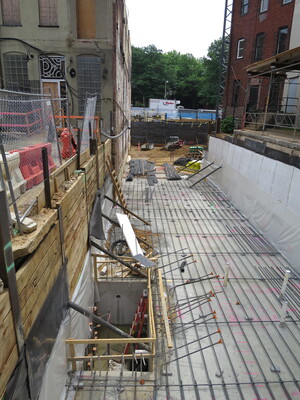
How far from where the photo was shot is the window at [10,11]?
44.2 feet

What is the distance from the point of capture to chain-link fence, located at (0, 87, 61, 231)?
4504 mm

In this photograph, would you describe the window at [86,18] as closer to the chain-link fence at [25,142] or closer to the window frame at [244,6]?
the chain-link fence at [25,142]

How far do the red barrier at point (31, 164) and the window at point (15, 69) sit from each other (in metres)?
9.80

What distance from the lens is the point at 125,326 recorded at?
29.8 feet

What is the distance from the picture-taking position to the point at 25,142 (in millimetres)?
5547

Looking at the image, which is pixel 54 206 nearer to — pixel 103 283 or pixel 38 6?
pixel 103 283

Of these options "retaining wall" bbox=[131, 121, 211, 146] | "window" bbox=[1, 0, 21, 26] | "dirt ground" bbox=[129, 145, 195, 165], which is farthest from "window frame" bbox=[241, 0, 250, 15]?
"window" bbox=[1, 0, 21, 26]

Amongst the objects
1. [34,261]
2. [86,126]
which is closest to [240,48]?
[86,126]

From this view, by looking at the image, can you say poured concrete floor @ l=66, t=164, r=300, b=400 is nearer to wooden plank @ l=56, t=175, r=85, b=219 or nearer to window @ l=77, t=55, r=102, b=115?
wooden plank @ l=56, t=175, r=85, b=219

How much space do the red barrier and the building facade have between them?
815cm

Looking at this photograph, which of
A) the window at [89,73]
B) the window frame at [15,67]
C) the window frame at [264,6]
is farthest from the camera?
the window frame at [264,6]

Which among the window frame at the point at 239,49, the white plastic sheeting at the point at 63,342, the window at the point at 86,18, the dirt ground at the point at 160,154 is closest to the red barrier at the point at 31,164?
the white plastic sheeting at the point at 63,342

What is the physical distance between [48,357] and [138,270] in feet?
14.2

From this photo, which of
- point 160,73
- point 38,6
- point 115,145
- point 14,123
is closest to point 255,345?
point 14,123
